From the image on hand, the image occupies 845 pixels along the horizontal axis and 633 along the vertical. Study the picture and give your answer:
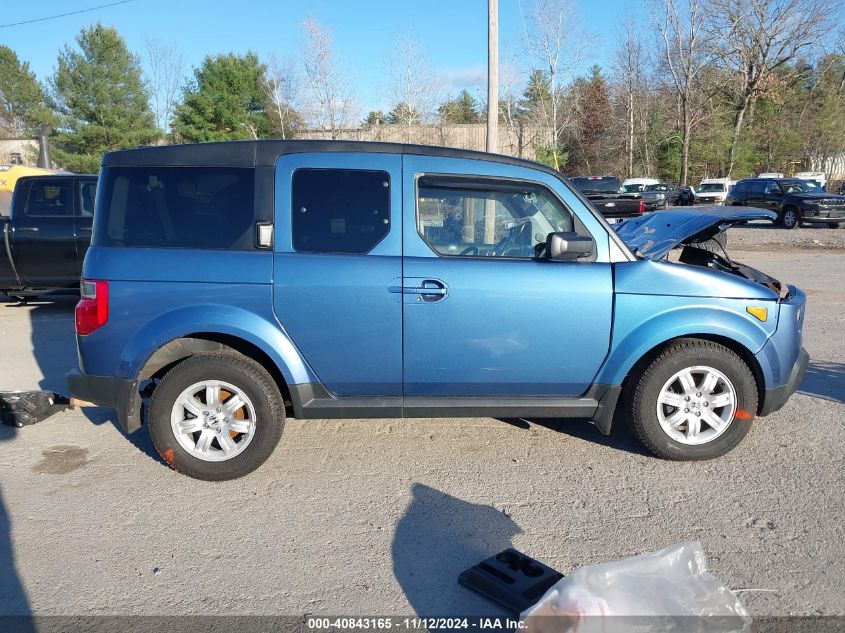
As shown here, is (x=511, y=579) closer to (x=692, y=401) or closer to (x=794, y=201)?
(x=692, y=401)

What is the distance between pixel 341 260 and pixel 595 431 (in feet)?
7.61

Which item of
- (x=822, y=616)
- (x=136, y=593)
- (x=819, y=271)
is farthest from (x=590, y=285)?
(x=819, y=271)

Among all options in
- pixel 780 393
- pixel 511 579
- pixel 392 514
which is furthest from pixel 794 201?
pixel 511 579

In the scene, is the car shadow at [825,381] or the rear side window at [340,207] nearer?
the rear side window at [340,207]

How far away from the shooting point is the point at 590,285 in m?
4.05

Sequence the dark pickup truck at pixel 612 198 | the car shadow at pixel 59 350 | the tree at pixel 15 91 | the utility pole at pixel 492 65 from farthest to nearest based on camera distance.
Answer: the tree at pixel 15 91 < the dark pickup truck at pixel 612 198 < the utility pole at pixel 492 65 < the car shadow at pixel 59 350

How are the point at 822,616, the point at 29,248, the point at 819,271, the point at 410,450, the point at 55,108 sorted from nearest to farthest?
the point at 822,616
the point at 410,450
the point at 29,248
the point at 819,271
the point at 55,108

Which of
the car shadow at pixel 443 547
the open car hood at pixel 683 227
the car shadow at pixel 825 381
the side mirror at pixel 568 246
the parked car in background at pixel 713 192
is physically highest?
the parked car in background at pixel 713 192

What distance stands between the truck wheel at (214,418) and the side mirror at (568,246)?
1.89m

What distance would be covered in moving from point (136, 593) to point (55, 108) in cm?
5148

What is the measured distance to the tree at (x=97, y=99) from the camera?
43.7 metres

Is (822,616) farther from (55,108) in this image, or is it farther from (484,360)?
(55,108)

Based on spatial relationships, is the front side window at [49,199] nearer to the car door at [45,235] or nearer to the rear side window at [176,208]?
the car door at [45,235]

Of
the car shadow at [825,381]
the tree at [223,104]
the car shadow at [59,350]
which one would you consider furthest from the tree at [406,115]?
the car shadow at [825,381]
